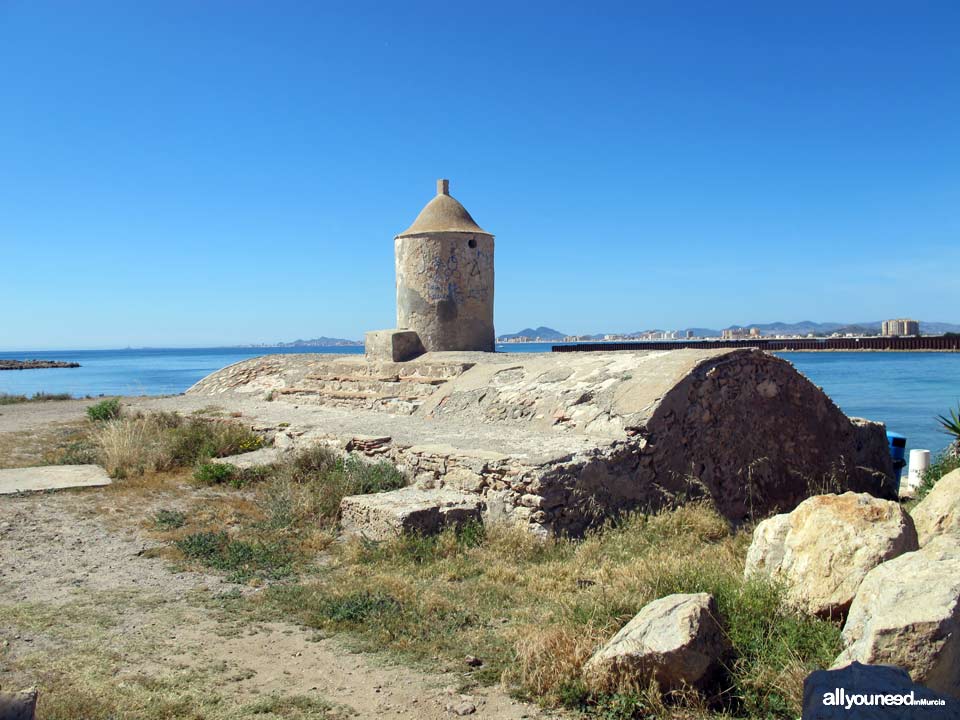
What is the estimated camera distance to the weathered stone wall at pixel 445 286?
1207cm

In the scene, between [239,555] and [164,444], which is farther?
[164,444]

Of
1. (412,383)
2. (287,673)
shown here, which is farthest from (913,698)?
(412,383)

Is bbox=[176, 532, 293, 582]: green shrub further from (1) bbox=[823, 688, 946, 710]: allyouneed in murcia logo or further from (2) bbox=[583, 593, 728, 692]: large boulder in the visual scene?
(1) bbox=[823, 688, 946, 710]: allyouneed in murcia logo

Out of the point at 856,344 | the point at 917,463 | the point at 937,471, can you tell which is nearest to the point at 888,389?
the point at 917,463

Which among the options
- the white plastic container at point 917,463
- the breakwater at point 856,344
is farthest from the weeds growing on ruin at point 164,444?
the breakwater at point 856,344

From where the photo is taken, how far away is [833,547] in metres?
3.81

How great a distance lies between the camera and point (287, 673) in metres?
3.68

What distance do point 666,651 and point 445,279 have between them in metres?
9.38

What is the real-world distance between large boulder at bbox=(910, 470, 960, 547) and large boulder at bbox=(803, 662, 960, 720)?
246cm

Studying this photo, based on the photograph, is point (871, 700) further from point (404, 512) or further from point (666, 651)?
point (404, 512)

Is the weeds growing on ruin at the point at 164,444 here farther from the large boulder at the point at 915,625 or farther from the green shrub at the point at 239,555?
the large boulder at the point at 915,625

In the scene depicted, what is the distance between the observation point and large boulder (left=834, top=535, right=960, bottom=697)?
107 inches

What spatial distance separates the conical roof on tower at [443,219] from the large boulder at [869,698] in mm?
10174

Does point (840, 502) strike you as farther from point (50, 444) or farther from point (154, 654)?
point (50, 444)
